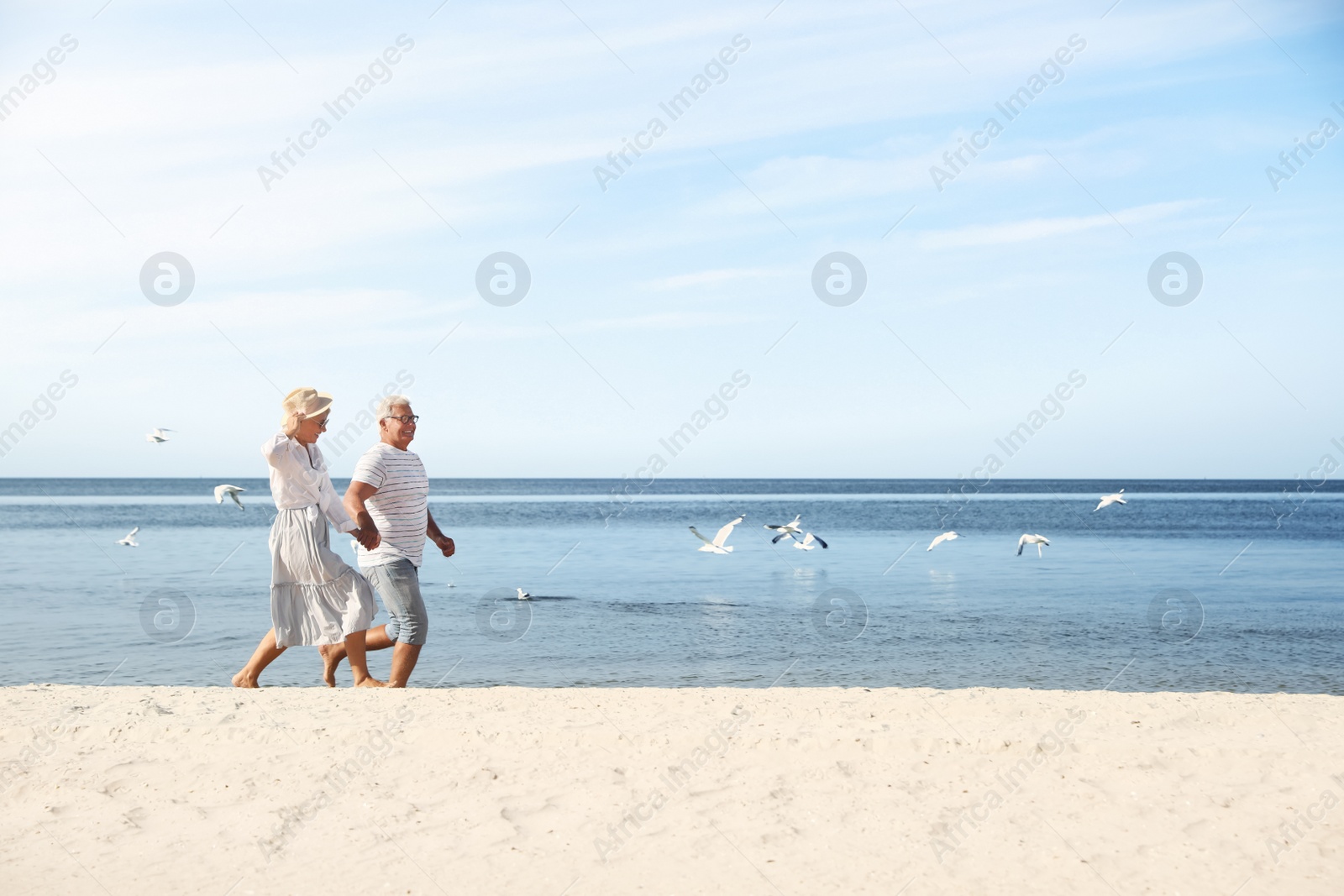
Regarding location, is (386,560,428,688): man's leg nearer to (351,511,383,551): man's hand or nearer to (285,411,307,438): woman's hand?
(351,511,383,551): man's hand

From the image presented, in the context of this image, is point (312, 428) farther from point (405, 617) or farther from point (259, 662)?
point (259, 662)

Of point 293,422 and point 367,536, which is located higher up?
point 293,422

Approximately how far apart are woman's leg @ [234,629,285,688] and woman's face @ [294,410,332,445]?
3.89ft

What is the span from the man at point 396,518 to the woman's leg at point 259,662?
2.25 feet

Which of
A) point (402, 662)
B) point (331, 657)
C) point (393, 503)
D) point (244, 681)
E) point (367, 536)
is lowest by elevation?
point (244, 681)

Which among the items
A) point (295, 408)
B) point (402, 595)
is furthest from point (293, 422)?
point (402, 595)

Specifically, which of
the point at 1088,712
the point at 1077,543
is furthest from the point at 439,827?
the point at 1077,543

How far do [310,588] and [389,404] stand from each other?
3.90ft

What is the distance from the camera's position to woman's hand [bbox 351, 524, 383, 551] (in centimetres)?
555

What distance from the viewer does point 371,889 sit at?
356 cm

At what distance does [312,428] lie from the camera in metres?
5.60

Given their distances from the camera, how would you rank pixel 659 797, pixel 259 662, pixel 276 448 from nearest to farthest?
pixel 659 797 < pixel 276 448 < pixel 259 662

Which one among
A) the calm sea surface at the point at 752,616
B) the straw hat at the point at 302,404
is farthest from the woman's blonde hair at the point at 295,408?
the calm sea surface at the point at 752,616

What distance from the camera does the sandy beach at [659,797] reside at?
370 cm
